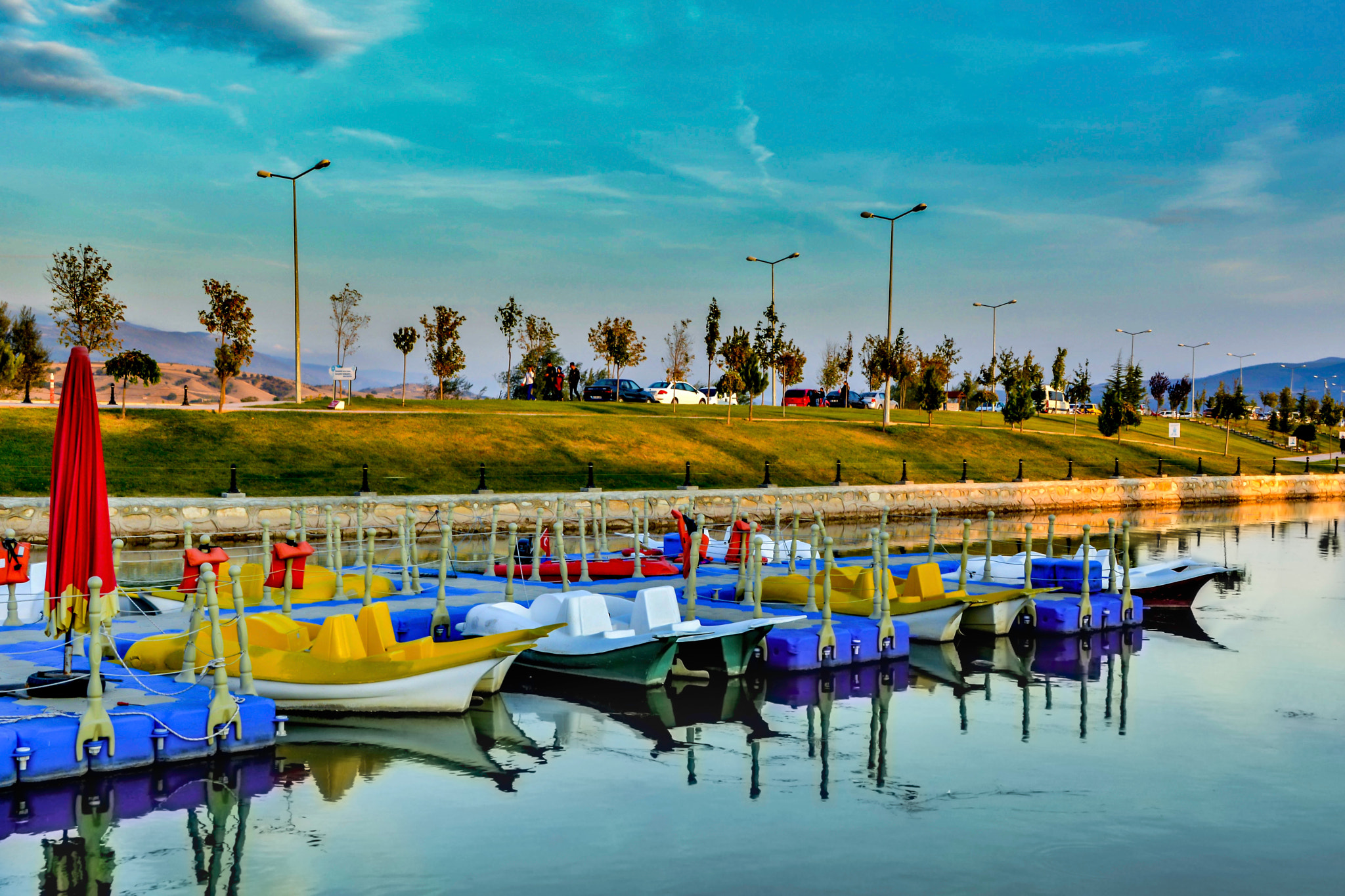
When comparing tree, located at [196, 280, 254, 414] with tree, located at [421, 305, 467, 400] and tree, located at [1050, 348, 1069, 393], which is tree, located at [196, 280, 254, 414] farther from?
tree, located at [1050, 348, 1069, 393]

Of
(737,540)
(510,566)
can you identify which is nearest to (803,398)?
(737,540)

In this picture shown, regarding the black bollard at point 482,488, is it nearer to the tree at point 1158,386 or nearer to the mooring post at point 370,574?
the mooring post at point 370,574

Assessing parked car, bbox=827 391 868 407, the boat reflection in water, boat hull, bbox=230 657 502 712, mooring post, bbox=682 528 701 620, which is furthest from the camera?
parked car, bbox=827 391 868 407

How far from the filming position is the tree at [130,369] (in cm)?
4162

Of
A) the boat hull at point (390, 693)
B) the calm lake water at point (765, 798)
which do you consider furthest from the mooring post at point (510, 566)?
the boat hull at point (390, 693)

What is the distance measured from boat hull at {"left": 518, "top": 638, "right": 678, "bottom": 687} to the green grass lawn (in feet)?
74.9

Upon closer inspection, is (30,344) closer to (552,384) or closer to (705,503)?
(552,384)

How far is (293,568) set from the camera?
61.1 ft

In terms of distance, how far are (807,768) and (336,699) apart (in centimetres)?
544

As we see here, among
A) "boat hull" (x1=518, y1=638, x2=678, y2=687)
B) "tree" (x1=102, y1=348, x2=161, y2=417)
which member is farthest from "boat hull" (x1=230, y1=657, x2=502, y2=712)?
"tree" (x1=102, y1=348, x2=161, y2=417)

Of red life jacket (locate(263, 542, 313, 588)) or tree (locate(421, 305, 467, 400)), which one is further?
tree (locate(421, 305, 467, 400))

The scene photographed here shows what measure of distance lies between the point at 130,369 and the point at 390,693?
33605 millimetres

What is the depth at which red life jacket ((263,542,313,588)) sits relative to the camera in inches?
690

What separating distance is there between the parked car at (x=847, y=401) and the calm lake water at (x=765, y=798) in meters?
63.0
